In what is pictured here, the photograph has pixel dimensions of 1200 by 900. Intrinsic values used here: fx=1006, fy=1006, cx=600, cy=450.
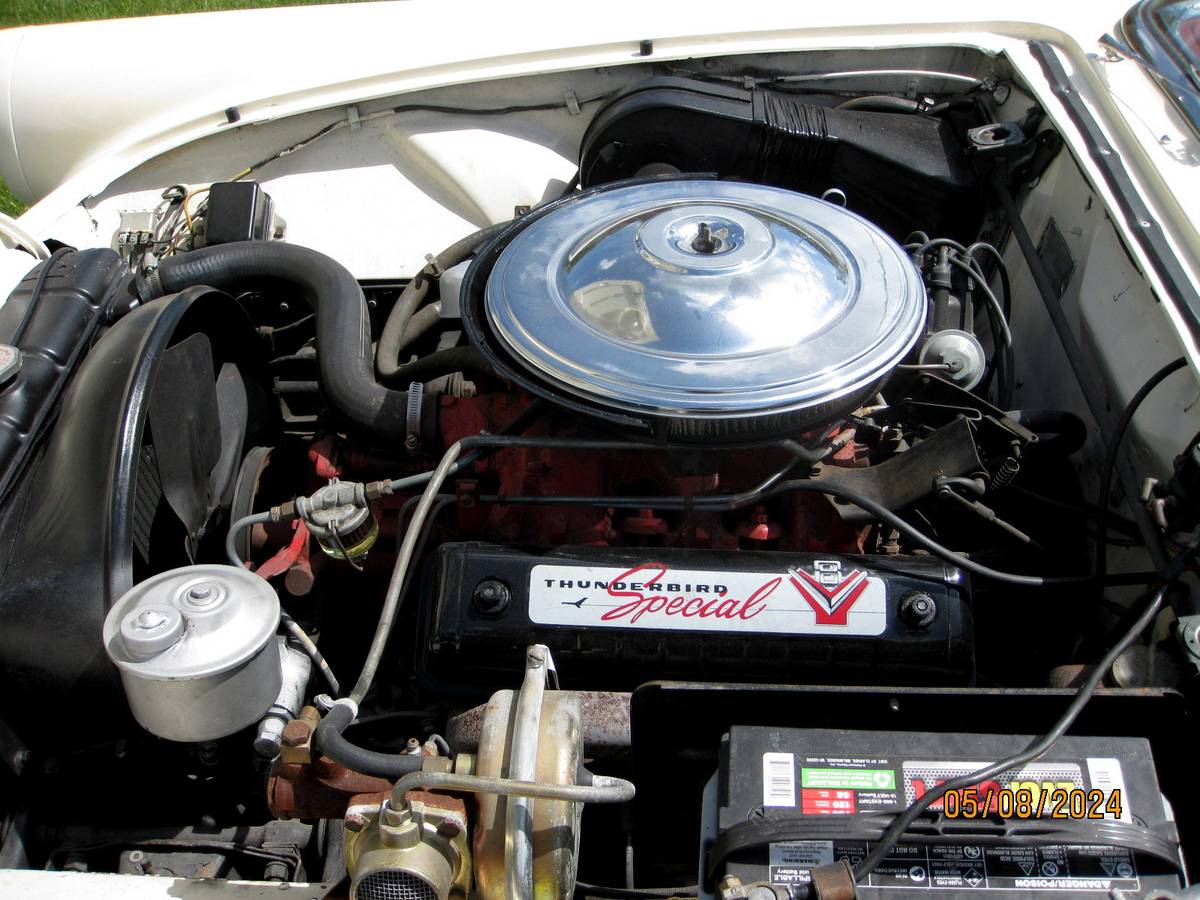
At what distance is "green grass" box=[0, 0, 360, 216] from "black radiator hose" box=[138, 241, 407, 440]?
3137 mm

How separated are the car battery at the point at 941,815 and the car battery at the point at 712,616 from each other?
6.2 inches

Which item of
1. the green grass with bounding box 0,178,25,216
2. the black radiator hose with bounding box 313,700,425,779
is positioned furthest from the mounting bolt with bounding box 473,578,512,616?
the green grass with bounding box 0,178,25,216

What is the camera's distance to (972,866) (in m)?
1.00

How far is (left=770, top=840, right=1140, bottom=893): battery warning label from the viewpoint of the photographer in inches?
38.9

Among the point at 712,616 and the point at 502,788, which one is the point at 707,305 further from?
the point at 502,788

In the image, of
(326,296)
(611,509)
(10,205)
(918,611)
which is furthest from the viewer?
(10,205)

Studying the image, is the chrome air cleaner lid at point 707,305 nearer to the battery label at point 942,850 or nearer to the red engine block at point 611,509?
the red engine block at point 611,509

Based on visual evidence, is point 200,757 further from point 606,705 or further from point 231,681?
point 606,705

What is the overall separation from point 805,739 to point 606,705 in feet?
0.77

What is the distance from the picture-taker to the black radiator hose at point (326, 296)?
1541mm

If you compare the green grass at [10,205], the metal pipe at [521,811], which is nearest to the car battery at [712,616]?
the metal pipe at [521,811]

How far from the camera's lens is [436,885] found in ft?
3.17

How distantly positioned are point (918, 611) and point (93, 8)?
15.7 ft

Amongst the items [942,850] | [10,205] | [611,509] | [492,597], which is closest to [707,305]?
[611,509]
